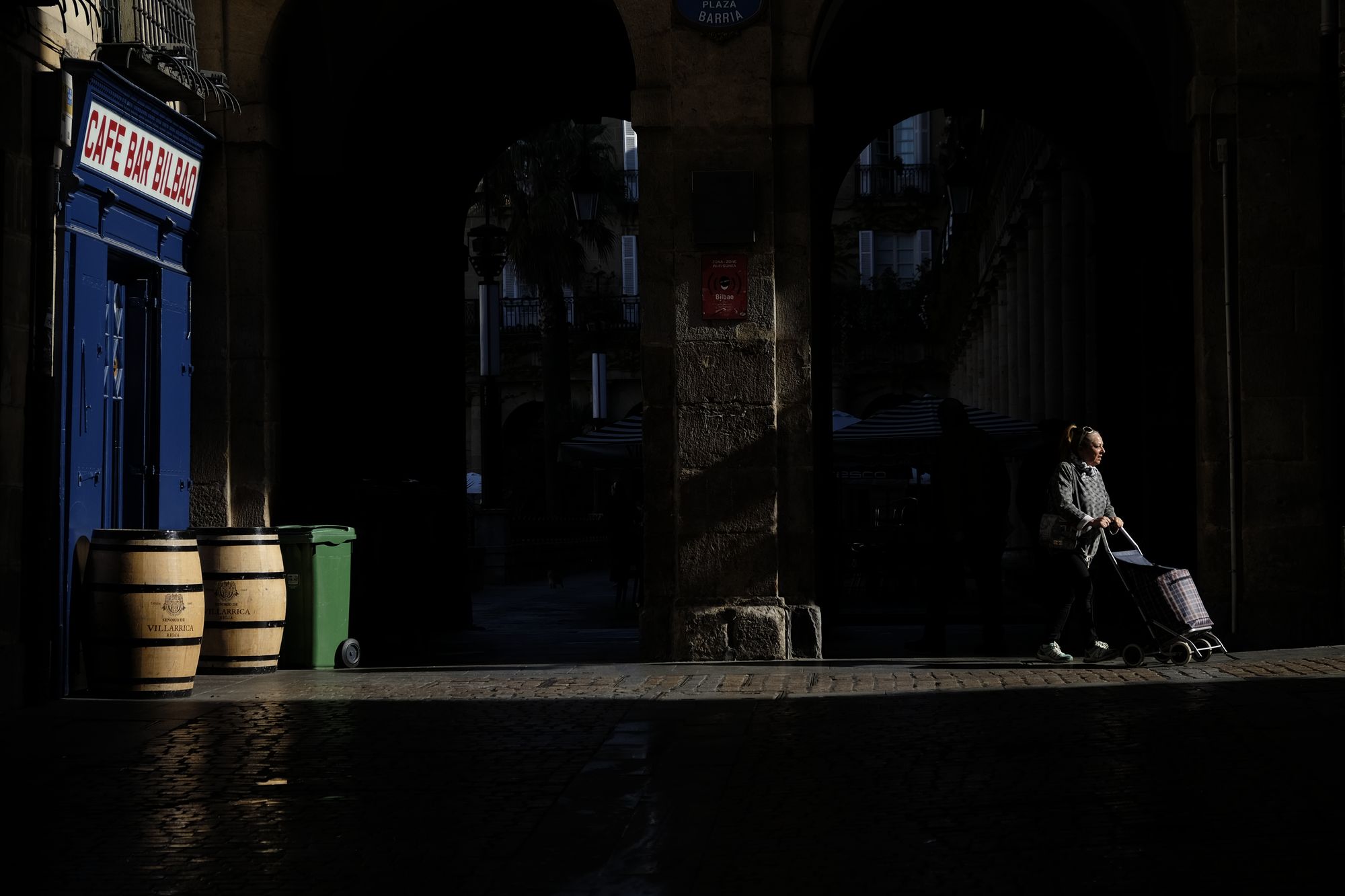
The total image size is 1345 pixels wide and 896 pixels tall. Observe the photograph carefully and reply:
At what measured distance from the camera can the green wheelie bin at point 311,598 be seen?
1186 cm

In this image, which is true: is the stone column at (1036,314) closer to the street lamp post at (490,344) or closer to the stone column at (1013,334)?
the stone column at (1013,334)

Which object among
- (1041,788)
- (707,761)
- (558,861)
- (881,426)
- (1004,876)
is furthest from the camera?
(881,426)

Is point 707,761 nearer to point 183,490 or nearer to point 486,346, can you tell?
point 183,490

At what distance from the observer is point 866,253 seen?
63.9m

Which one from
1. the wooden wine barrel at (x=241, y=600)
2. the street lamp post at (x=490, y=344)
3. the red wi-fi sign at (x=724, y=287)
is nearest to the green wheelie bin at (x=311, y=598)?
the wooden wine barrel at (x=241, y=600)

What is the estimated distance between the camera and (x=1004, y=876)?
540 centimetres

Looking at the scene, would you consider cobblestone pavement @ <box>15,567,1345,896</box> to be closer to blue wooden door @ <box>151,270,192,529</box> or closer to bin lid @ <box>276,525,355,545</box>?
bin lid @ <box>276,525,355,545</box>

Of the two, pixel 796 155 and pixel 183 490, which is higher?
pixel 796 155

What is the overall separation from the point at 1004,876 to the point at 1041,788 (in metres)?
1.43

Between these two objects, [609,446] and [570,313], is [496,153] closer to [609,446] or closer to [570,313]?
[609,446]

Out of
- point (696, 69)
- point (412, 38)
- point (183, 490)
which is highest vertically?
point (412, 38)

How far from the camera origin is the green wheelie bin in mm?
11859

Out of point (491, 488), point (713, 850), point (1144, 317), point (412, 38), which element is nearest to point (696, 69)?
point (412, 38)

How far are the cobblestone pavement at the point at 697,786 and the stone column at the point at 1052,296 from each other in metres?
14.0
